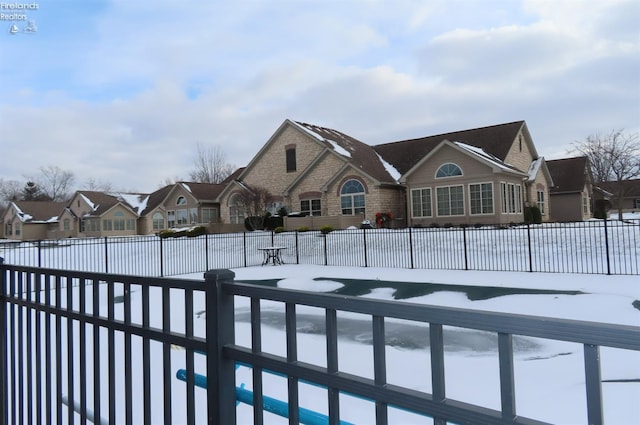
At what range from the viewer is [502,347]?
4.22 ft

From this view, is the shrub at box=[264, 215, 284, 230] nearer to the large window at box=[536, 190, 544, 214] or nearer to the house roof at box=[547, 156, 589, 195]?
the large window at box=[536, 190, 544, 214]

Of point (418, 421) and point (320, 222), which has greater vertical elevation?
point (320, 222)

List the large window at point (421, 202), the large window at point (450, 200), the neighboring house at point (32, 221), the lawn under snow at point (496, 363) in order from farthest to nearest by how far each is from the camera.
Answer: the neighboring house at point (32, 221) < the large window at point (421, 202) < the large window at point (450, 200) < the lawn under snow at point (496, 363)

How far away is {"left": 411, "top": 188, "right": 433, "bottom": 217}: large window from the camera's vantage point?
27.3 m

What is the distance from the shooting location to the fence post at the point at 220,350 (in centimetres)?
205

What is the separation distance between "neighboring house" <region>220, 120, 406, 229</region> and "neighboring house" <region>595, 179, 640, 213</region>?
21757 mm

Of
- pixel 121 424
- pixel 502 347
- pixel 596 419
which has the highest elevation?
pixel 502 347

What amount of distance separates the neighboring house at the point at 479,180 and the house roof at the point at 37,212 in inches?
1824

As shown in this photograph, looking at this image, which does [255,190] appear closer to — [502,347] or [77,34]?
[77,34]

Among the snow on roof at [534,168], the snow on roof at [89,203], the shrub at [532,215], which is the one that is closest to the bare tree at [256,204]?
the shrub at [532,215]

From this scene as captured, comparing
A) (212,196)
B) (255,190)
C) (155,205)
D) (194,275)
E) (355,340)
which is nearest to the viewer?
(355,340)

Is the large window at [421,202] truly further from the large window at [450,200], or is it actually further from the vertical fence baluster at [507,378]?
the vertical fence baluster at [507,378]

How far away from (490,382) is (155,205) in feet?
157

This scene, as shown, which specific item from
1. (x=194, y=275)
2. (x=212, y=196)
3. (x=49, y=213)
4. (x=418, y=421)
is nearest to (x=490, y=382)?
(x=418, y=421)
